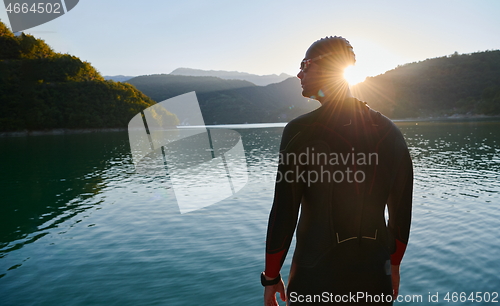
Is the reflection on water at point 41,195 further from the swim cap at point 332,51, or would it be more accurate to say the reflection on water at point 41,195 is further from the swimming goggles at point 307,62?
the swim cap at point 332,51

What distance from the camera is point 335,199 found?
1.64 meters

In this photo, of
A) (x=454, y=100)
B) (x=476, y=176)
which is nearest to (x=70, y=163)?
(x=476, y=176)

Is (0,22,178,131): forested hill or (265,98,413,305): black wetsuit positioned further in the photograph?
(0,22,178,131): forested hill

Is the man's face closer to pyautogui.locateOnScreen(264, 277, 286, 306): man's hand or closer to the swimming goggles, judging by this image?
the swimming goggles

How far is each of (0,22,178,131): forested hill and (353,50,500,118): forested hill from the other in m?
82.2

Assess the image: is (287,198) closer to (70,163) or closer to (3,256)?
(3,256)

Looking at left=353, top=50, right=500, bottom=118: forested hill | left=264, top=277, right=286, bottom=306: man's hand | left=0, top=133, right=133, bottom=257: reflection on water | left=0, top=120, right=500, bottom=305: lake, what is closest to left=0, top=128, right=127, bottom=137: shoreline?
left=0, top=133, right=133, bottom=257: reflection on water

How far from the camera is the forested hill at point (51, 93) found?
81625mm

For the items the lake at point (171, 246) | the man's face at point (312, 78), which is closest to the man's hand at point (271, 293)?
the man's face at point (312, 78)

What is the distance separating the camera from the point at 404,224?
73.5 inches

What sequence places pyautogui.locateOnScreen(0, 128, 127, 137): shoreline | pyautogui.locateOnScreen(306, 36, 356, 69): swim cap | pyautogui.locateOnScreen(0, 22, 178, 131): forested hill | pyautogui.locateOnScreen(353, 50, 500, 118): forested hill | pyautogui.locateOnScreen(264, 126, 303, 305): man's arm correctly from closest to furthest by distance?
pyautogui.locateOnScreen(264, 126, 303, 305): man's arm, pyautogui.locateOnScreen(306, 36, 356, 69): swim cap, pyautogui.locateOnScreen(0, 128, 127, 137): shoreline, pyautogui.locateOnScreen(0, 22, 178, 131): forested hill, pyautogui.locateOnScreen(353, 50, 500, 118): forested hill

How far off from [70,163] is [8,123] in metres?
63.1

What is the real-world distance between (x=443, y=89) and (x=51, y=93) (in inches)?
5363

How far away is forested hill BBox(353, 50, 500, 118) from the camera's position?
11940 cm
